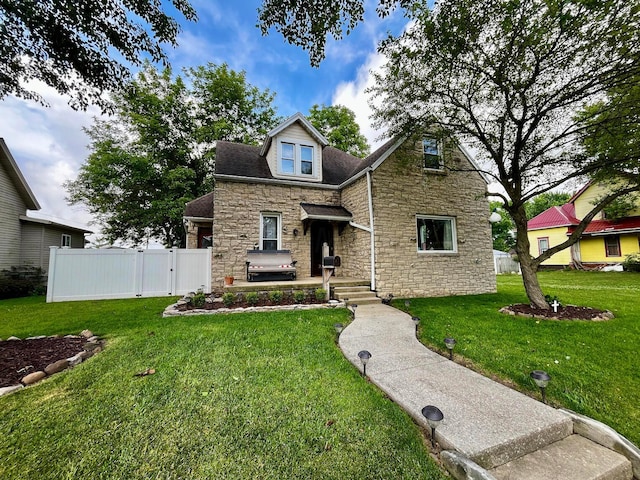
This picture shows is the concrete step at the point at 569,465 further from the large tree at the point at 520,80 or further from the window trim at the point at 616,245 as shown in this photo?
the window trim at the point at 616,245

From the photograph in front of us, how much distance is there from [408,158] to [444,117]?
5.65 ft

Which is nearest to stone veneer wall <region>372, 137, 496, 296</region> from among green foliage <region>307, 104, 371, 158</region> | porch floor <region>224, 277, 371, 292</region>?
porch floor <region>224, 277, 371, 292</region>

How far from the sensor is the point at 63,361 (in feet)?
11.5

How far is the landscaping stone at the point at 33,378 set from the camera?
3039mm

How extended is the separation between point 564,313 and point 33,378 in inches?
388

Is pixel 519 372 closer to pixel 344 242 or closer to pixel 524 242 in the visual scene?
pixel 524 242

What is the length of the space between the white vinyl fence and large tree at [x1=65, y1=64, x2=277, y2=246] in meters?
6.32

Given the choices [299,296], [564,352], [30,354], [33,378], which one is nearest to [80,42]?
[30,354]

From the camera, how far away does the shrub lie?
15.3m

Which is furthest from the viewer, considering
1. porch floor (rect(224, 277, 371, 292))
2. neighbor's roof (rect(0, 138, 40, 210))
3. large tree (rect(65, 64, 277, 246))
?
large tree (rect(65, 64, 277, 246))

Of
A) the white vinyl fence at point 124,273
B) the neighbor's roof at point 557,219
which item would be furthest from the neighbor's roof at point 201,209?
the neighbor's roof at point 557,219

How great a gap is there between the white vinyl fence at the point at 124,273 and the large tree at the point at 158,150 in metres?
6.32

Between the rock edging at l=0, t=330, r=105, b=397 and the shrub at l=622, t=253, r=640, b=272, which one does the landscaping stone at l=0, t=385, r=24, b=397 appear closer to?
the rock edging at l=0, t=330, r=105, b=397

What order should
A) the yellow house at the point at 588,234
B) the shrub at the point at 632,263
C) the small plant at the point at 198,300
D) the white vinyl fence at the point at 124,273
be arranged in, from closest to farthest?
the small plant at the point at 198,300, the white vinyl fence at the point at 124,273, the shrub at the point at 632,263, the yellow house at the point at 588,234
